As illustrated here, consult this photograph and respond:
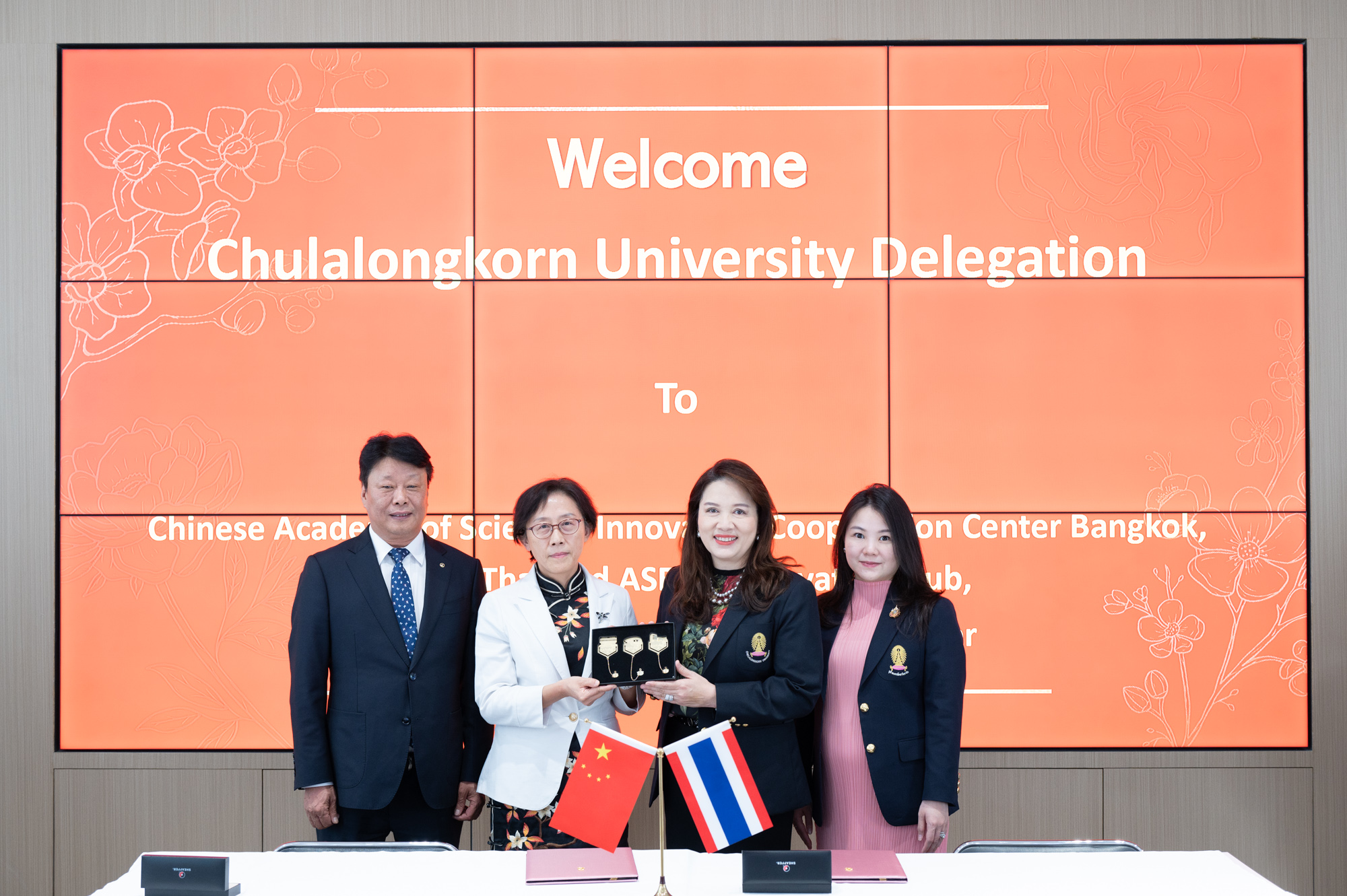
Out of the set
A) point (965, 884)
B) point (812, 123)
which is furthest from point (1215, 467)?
point (965, 884)

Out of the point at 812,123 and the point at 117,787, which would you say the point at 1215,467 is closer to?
the point at 812,123

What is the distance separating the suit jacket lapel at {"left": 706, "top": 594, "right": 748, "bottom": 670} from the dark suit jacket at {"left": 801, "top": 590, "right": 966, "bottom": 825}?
317 millimetres

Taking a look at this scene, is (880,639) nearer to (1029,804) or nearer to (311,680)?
(1029,804)

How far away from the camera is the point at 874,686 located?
2.60m

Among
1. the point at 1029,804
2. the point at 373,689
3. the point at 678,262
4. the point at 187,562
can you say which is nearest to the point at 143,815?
the point at 187,562

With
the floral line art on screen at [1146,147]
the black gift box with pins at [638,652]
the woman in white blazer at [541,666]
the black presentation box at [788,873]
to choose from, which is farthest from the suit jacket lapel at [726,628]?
the floral line art on screen at [1146,147]

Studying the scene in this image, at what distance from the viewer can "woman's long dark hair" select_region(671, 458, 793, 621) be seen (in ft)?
8.32

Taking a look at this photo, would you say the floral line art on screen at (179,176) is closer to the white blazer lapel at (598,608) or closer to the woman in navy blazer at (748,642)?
the white blazer lapel at (598,608)

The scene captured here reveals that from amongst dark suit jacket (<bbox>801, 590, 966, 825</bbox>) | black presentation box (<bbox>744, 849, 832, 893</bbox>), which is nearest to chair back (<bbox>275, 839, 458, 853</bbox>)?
black presentation box (<bbox>744, 849, 832, 893</bbox>)

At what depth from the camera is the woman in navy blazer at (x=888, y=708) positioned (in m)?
2.57

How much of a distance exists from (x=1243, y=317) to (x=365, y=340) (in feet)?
11.5

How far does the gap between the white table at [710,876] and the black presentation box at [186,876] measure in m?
0.04

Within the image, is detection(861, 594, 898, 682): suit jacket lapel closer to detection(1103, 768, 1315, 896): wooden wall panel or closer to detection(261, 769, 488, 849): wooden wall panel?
detection(1103, 768, 1315, 896): wooden wall panel

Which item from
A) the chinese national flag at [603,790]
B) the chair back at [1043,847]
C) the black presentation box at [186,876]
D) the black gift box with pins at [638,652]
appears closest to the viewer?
the black presentation box at [186,876]
